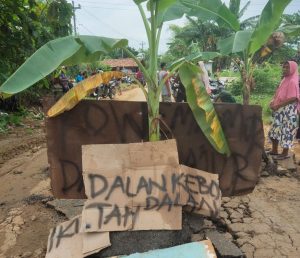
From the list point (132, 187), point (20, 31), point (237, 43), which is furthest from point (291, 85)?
point (20, 31)

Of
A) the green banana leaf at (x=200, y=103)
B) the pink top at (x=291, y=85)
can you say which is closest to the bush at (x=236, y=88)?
the pink top at (x=291, y=85)

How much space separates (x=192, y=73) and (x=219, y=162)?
0.83 m

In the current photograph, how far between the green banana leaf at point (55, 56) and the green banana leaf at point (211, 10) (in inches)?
35.5

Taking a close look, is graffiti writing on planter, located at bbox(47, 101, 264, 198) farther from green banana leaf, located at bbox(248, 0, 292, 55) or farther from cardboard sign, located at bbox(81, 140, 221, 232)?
green banana leaf, located at bbox(248, 0, 292, 55)

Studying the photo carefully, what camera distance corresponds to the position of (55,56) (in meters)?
2.66

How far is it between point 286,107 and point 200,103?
3272 millimetres

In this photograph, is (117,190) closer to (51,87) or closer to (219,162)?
(219,162)

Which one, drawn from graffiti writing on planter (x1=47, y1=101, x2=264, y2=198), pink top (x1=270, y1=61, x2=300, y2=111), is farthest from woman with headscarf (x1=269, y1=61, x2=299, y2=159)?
graffiti writing on planter (x1=47, y1=101, x2=264, y2=198)

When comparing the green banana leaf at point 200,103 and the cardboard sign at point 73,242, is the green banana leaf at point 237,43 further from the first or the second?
the cardboard sign at point 73,242

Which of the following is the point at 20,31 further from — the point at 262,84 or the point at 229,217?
the point at 262,84

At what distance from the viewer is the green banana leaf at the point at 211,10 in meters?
3.43

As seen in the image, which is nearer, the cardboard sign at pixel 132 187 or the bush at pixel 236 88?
the cardboard sign at pixel 132 187

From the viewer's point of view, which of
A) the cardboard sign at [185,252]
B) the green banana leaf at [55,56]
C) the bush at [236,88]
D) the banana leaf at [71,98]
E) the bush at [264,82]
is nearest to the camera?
the green banana leaf at [55,56]

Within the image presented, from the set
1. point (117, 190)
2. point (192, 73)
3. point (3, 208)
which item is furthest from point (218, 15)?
point (3, 208)
